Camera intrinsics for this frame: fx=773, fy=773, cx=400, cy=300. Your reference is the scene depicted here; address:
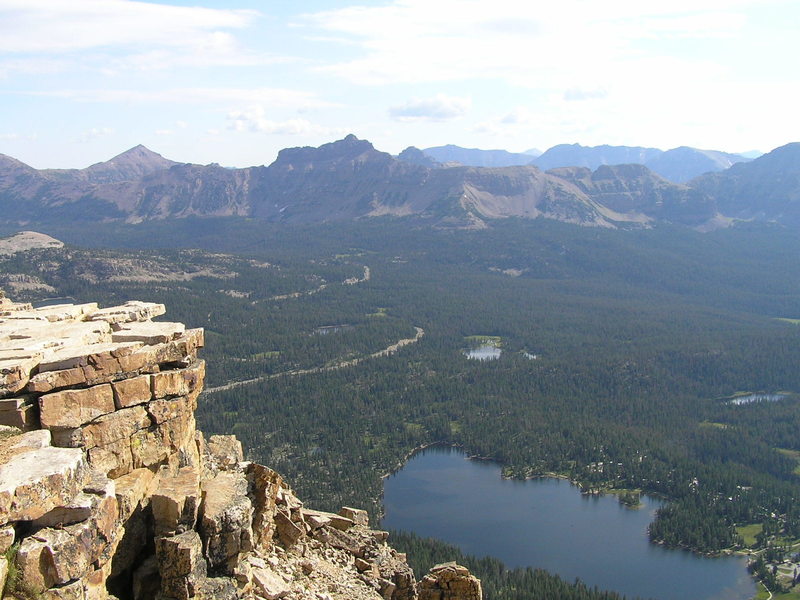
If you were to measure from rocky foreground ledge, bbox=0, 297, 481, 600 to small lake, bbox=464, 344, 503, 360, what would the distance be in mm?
Result: 150475

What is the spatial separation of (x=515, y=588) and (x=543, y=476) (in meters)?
38.6

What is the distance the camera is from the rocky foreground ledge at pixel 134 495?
1936cm

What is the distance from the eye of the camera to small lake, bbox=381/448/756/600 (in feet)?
273

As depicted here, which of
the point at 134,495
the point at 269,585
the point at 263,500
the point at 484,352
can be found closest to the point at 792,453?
the point at 484,352

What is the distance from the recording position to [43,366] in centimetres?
2352

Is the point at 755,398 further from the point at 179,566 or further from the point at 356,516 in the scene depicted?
the point at 179,566

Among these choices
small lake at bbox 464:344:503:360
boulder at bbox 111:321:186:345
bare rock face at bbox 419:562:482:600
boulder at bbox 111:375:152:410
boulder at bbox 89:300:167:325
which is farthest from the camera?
small lake at bbox 464:344:503:360

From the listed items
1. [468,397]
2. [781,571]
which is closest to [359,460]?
[468,397]

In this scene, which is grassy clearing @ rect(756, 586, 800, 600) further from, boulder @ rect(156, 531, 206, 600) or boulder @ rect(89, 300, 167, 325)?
boulder @ rect(156, 531, 206, 600)

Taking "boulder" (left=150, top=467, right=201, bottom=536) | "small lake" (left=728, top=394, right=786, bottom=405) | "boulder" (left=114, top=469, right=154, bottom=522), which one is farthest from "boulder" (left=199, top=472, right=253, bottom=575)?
"small lake" (left=728, top=394, right=786, bottom=405)

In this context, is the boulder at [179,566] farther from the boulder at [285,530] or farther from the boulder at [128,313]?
the boulder at [128,313]

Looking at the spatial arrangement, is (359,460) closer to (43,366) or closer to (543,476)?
(543,476)

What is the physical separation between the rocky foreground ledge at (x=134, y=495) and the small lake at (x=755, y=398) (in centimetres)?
13825

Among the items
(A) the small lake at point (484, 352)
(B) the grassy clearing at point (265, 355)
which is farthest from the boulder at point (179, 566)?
(A) the small lake at point (484, 352)
